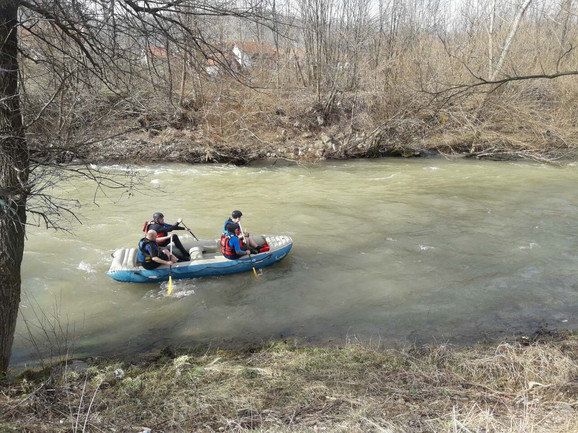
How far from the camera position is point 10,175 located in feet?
11.4

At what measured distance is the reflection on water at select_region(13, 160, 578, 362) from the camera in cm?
608

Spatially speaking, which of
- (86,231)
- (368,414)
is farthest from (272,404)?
(86,231)

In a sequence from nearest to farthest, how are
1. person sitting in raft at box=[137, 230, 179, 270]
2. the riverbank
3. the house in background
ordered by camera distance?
1. person sitting in raft at box=[137, 230, 179, 270]
2. the riverbank
3. the house in background

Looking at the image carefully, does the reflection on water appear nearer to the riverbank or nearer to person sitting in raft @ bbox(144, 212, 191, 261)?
person sitting in raft @ bbox(144, 212, 191, 261)

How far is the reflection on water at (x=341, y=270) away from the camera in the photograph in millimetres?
6082

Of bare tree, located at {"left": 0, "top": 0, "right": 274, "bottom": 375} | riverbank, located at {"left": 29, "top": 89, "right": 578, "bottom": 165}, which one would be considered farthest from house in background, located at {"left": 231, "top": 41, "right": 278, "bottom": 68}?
bare tree, located at {"left": 0, "top": 0, "right": 274, "bottom": 375}

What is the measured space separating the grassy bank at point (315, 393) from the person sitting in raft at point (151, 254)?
246 cm

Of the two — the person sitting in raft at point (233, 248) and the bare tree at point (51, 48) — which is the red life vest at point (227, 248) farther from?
the bare tree at point (51, 48)

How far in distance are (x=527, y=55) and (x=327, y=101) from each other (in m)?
8.94

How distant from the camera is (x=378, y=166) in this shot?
1675 cm

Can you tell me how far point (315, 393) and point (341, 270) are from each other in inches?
175

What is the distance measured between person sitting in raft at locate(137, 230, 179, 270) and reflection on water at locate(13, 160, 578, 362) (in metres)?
0.45

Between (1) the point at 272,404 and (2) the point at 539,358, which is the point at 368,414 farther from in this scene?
(2) the point at 539,358

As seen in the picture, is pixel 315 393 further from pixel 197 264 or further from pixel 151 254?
pixel 151 254
